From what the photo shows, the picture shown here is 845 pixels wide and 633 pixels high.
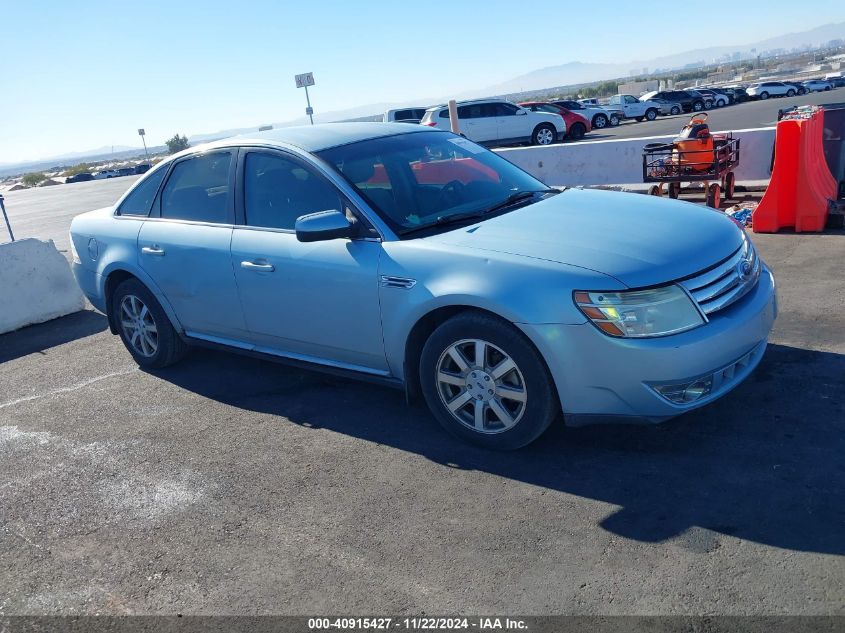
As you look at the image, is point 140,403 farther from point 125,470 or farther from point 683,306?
point 683,306

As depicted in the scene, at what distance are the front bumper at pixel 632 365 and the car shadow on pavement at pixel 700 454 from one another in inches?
11.6

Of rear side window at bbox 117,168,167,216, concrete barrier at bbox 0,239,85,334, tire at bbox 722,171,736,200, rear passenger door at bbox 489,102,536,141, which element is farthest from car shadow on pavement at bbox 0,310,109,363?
rear passenger door at bbox 489,102,536,141

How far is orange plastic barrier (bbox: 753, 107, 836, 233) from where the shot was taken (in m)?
7.60

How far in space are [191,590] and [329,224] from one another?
6.36ft

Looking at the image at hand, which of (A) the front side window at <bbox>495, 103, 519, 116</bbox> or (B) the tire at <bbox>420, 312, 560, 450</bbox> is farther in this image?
(A) the front side window at <bbox>495, 103, 519, 116</bbox>

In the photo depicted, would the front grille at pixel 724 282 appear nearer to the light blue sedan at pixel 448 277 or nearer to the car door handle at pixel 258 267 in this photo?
the light blue sedan at pixel 448 277

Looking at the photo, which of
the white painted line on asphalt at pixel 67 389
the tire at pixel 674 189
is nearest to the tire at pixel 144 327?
the white painted line on asphalt at pixel 67 389

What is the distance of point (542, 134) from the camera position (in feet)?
92.1

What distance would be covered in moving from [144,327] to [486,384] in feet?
10.4

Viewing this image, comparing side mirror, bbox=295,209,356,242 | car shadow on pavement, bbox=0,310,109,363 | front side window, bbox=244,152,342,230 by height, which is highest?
front side window, bbox=244,152,342,230

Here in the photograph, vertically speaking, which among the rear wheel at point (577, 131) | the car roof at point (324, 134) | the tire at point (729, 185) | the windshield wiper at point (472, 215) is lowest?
the rear wheel at point (577, 131)

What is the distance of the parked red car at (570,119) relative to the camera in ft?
95.8

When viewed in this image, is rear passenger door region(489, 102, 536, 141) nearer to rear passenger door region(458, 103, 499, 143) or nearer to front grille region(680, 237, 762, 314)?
rear passenger door region(458, 103, 499, 143)

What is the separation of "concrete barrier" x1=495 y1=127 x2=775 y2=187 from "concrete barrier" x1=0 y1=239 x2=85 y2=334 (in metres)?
7.41
